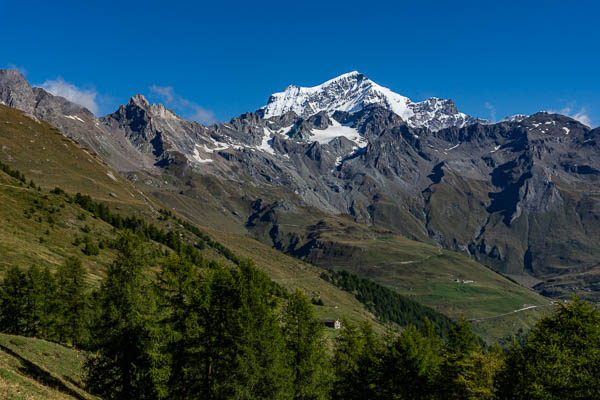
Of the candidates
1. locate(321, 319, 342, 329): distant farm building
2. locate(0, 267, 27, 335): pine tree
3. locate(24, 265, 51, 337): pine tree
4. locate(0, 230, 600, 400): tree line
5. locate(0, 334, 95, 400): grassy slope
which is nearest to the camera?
locate(0, 334, 95, 400): grassy slope

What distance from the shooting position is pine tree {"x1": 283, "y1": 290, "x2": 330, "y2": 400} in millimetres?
44281

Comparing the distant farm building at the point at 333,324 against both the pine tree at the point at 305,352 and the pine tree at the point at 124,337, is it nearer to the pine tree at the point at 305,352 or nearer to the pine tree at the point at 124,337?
the pine tree at the point at 305,352

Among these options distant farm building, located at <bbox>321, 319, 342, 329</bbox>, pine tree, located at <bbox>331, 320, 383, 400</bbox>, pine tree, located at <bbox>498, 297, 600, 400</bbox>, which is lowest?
distant farm building, located at <bbox>321, 319, 342, 329</bbox>

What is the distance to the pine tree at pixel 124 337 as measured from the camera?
3672cm

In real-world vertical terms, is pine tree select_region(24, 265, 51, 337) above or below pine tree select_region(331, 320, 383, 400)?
below

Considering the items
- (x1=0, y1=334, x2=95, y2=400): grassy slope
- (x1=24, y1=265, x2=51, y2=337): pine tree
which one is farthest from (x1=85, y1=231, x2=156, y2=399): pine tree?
(x1=24, y1=265, x2=51, y2=337): pine tree

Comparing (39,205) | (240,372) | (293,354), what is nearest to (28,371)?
(240,372)

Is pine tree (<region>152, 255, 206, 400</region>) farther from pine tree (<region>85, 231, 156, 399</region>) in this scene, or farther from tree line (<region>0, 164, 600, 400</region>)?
pine tree (<region>85, 231, 156, 399</region>)

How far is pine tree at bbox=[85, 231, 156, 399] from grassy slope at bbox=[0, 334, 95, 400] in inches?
102

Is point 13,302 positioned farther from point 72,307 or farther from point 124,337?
point 124,337

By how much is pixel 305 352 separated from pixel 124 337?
1760 centimetres

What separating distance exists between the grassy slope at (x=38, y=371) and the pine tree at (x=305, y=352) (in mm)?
19055

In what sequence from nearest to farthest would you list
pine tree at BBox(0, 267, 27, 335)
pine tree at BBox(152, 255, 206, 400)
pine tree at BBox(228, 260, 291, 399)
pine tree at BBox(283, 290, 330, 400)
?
pine tree at BBox(152, 255, 206, 400) < pine tree at BBox(228, 260, 291, 399) < pine tree at BBox(283, 290, 330, 400) < pine tree at BBox(0, 267, 27, 335)

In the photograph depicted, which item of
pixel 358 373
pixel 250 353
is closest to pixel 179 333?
pixel 250 353
